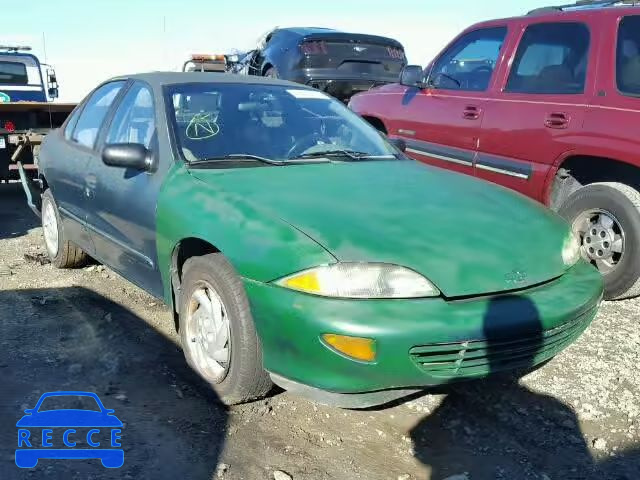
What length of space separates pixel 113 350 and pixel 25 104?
4811mm

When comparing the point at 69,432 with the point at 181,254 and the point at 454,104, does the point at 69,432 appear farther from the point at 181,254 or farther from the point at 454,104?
the point at 454,104

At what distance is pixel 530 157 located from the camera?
4820mm

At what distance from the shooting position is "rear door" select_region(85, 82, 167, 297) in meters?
3.52

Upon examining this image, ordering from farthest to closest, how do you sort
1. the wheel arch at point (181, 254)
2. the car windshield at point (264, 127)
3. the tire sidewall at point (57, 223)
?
the tire sidewall at point (57, 223), the car windshield at point (264, 127), the wheel arch at point (181, 254)

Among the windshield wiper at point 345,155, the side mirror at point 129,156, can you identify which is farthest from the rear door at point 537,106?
the side mirror at point 129,156

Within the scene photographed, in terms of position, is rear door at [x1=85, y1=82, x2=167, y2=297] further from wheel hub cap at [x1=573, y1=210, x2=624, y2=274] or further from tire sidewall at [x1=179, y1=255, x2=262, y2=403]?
wheel hub cap at [x1=573, y1=210, x2=624, y2=274]

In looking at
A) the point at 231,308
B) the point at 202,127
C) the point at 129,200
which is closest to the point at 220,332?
the point at 231,308

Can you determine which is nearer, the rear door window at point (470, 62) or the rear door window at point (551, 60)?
the rear door window at point (551, 60)

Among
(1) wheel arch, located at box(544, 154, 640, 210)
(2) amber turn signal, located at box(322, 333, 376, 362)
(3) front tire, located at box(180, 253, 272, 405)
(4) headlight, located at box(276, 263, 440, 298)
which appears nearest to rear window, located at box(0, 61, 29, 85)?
(3) front tire, located at box(180, 253, 272, 405)

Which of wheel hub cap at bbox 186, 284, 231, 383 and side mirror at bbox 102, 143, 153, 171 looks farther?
side mirror at bbox 102, 143, 153, 171

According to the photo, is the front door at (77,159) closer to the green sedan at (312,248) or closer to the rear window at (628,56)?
the green sedan at (312,248)

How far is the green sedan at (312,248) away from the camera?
8.32 ft

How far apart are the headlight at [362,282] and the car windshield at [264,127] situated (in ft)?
3.91

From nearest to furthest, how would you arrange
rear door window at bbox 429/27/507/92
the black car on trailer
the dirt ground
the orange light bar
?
the dirt ground
rear door window at bbox 429/27/507/92
the black car on trailer
the orange light bar
